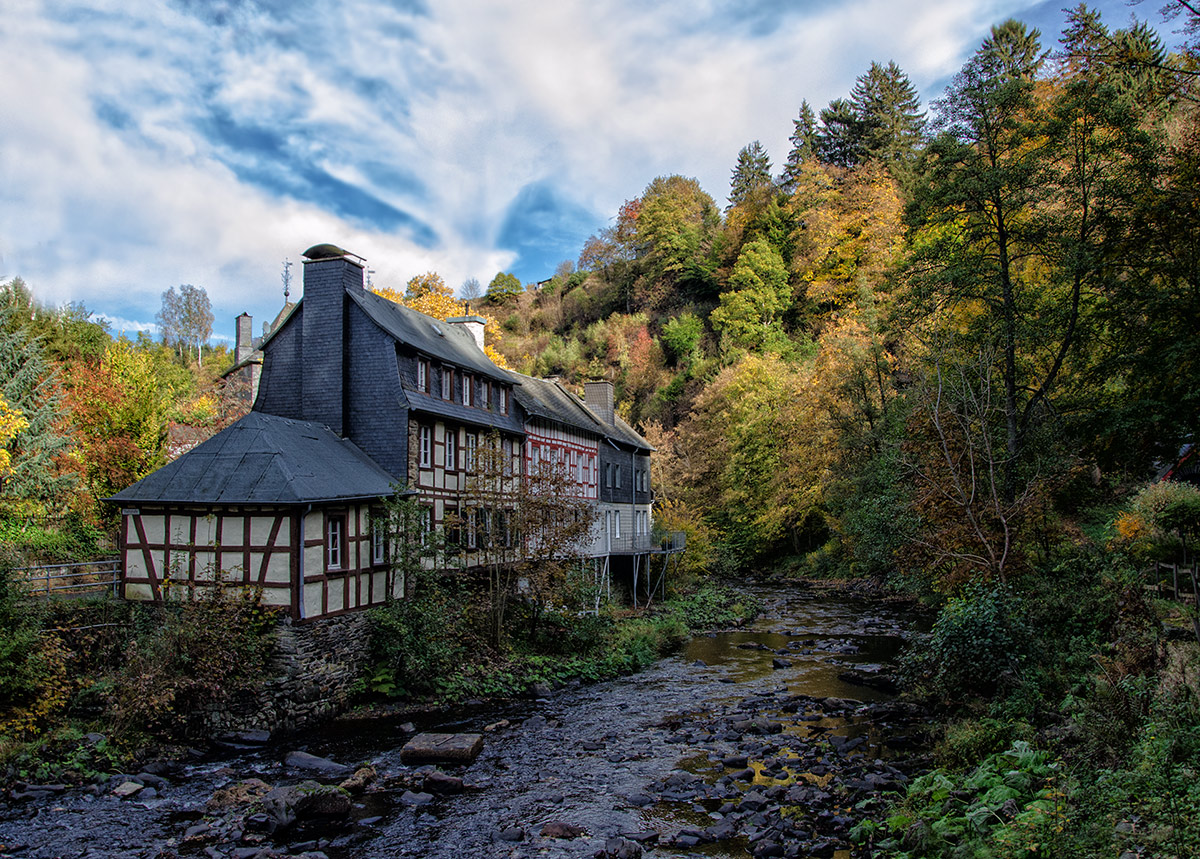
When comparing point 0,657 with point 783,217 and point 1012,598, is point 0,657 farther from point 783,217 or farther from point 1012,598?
point 783,217

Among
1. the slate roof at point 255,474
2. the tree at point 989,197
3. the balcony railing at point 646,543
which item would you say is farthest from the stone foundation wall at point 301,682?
the tree at point 989,197

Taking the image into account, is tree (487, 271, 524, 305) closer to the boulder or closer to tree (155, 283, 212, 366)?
tree (155, 283, 212, 366)

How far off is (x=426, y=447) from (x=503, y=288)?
2742 inches

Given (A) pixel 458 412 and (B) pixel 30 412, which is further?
(B) pixel 30 412

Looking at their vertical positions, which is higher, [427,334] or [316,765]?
[427,334]

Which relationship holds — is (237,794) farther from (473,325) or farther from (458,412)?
(473,325)

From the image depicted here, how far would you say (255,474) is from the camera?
15906 mm

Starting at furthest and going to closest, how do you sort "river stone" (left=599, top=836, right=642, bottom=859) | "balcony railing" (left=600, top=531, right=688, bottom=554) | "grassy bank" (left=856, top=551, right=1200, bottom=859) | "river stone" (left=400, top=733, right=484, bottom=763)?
1. "balcony railing" (left=600, top=531, right=688, bottom=554)
2. "river stone" (left=400, top=733, right=484, bottom=763)
3. "river stone" (left=599, top=836, right=642, bottom=859)
4. "grassy bank" (left=856, top=551, right=1200, bottom=859)

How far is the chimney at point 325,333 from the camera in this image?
2020cm

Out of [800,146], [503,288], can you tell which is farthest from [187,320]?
[800,146]

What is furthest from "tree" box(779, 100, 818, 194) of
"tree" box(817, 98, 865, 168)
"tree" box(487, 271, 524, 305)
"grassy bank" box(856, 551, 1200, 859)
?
"grassy bank" box(856, 551, 1200, 859)

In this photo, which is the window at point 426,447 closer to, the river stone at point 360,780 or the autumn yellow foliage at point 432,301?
the river stone at point 360,780

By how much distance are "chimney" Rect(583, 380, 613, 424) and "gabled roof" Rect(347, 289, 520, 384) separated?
34.6 ft

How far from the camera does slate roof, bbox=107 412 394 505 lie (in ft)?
51.0
